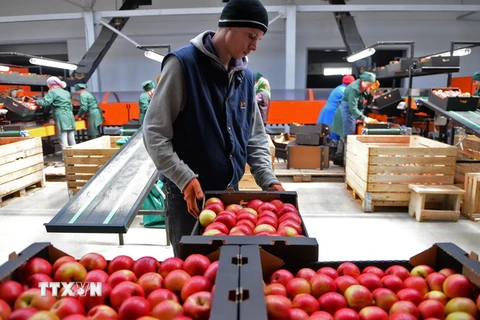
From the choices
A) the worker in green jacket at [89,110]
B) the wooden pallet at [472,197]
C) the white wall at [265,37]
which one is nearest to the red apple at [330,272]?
the wooden pallet at [472,197]

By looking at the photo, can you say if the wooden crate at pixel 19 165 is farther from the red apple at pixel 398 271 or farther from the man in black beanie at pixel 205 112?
the red apple at pixel 398 271

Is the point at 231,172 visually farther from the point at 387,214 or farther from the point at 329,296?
the point at 387,214

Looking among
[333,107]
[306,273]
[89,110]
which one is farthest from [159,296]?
[89,110]

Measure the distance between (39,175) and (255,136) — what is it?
4.80 m

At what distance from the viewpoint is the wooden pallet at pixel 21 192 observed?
509 cm

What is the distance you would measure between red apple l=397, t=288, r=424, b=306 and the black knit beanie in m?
1.13

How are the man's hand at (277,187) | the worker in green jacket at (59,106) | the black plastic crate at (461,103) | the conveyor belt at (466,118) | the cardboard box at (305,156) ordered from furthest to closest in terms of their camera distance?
the worker in green jacket at (59,106) → the cardboard box at (305,156) → the black plastic crate at (461,103) → the conveyor belt at (466,118) → the man's hand at (277,187)

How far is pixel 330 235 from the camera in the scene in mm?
3873

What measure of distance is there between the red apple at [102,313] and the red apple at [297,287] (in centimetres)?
47

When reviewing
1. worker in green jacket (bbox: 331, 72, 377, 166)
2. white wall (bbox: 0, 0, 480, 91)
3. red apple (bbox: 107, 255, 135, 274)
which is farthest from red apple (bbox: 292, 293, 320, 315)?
white wall (bbox: 0, 0, 480, 91)

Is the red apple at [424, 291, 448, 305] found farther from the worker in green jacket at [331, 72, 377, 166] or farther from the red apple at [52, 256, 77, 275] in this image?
the worker in green jacket at [331, 72, 377, 166]

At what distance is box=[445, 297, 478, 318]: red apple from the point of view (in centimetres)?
94

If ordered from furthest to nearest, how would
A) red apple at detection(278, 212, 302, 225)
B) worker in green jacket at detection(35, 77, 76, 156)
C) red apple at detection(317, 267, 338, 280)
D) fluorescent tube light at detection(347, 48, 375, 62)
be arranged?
fluorescent tube light at detection(347, 48, 375, 62) → worker in green jacket at detection(35, 77, 76, 156) → red apple at detection(278, 212, 302, 225) → red apple at detection(317, 267, 338, 280)

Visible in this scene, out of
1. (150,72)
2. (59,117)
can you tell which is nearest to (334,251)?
(59,117)
